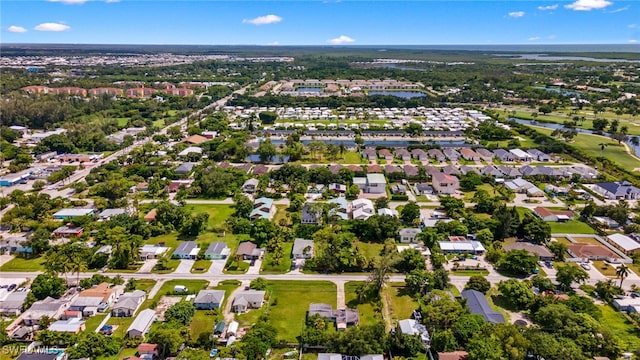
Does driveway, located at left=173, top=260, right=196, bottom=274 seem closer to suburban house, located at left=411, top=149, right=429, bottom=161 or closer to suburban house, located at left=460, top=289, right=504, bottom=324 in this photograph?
suburban house, located at left=460, top=289, right=504, bottom=324

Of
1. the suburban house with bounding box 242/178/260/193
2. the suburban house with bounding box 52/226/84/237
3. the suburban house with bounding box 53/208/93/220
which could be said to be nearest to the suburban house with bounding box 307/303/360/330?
the suburban house with bounding box 242/178/260/193

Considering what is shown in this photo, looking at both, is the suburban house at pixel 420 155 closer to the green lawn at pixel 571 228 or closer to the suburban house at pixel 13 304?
the green lawn at pixel 571 228

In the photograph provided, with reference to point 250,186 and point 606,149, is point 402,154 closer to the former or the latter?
point 250,186

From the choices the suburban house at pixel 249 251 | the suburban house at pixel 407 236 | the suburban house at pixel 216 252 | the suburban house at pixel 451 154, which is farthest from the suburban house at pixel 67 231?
the suburban house at pixel 451 154

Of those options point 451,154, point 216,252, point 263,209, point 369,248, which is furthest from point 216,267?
point 451,154

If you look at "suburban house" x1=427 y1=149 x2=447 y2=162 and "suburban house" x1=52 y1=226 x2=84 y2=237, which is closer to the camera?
"suburban house" x1=52 y1=226 x2=84 y2=237
